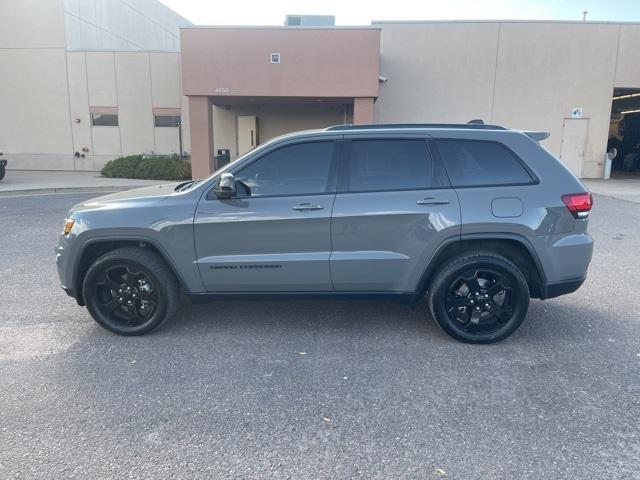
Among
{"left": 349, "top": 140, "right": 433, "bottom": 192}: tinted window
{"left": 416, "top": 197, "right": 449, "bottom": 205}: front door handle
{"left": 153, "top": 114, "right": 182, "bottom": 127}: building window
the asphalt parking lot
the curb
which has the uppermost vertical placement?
{"left": 153, "top": 114, "right": 182, "bottom": 127}: building window

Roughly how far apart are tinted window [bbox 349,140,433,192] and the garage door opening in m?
26.8

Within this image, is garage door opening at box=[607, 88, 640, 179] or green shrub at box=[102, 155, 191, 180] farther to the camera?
garage door opening at box=[607, 88, 640, 179]

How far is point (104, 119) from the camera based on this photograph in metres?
22.2

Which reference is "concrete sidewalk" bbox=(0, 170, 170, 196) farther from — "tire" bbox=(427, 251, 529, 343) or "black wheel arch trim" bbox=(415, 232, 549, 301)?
"tire" bbox=(427, 251, 529, 343)

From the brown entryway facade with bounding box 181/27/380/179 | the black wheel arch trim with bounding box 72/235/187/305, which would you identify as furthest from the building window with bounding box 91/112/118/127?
the black wheel arch trim with bounding box 72/235/187/305

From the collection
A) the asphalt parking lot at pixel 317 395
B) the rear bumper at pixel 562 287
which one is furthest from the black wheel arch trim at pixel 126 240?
the rear bumper at pixel 562 287

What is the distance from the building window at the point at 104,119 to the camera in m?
22.1

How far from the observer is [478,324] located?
14.1ft

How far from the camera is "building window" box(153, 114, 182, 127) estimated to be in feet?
72.1

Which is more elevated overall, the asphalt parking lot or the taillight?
the taillight

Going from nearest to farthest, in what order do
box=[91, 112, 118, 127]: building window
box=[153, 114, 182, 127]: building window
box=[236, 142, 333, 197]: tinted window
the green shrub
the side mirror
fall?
the side mirror < box=[236, 142, 333, 197]: tinted window < the green shrub < box=[153, 114, 182, 127]: building window < box=[91, 112, 118, 127]: building window

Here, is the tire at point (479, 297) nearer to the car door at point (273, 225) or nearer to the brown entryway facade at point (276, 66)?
the car door at point (273, 225)

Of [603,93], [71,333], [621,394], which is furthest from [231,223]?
[603,93]

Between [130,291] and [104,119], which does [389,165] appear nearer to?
[130,291]
